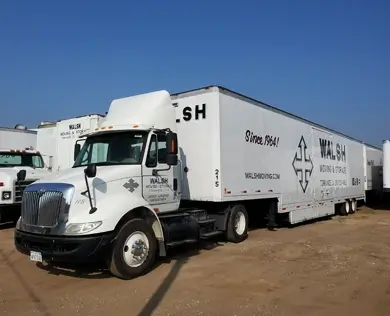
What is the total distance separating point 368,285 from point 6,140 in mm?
14152

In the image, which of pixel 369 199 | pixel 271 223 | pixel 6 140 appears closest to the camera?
pixel 271 223

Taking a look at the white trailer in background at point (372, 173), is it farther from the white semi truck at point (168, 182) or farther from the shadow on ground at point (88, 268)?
the shadow on ground at point (88, 268)

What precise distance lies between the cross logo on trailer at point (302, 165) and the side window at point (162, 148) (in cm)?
661

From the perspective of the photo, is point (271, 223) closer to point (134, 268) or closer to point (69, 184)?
point (134, 268)

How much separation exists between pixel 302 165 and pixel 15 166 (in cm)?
992

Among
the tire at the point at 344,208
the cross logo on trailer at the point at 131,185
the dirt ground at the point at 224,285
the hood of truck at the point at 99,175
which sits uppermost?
the hood of truck at the point at 99,175

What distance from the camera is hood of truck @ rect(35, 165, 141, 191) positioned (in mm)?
7145

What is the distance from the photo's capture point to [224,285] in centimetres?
677

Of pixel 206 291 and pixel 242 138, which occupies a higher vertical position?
pixel 242 138

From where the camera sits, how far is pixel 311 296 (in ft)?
20.1

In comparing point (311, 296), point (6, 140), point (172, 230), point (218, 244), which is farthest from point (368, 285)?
point (6, 140)

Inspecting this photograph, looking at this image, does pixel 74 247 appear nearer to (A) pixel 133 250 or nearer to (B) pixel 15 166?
(A) pixel 133 250

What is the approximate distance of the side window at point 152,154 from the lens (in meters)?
8.20

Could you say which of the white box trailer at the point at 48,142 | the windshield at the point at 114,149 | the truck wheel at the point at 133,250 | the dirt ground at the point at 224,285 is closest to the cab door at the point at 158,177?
the windshield at the point at 114,149
